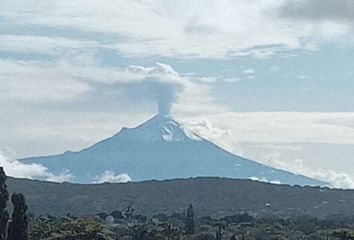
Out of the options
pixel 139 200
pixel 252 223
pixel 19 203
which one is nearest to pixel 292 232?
pixel 252 223

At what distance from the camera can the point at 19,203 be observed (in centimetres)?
5553

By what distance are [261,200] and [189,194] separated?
13947 millimetres

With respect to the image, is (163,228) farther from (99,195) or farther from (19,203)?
(99,195)

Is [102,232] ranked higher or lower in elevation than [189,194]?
lower

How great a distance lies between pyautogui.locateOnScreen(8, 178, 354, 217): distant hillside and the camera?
159500mm

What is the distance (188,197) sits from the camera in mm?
182500

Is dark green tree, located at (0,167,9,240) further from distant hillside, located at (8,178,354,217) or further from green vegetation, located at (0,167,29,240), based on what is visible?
distant hillside, located at (8,178,354,217)

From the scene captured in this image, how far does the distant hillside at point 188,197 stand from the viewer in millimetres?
159500

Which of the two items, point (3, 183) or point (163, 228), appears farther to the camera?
point (163, 228)

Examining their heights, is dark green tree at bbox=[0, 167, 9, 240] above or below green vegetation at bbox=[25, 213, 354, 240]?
below

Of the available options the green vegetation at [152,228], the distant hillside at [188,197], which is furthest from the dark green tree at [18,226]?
the distant hillside at [188,197]

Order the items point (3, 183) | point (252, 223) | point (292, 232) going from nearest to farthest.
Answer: point (3, 183)
point (292, 232)
point (252, 223)

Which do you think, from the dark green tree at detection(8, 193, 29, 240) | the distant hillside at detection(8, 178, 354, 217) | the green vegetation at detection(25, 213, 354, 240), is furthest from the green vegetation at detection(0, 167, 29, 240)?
the distant hillside at detection(8, 178, 354, 217)

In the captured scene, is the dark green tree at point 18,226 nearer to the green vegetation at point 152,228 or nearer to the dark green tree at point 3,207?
the green vegetation at point 152,228
